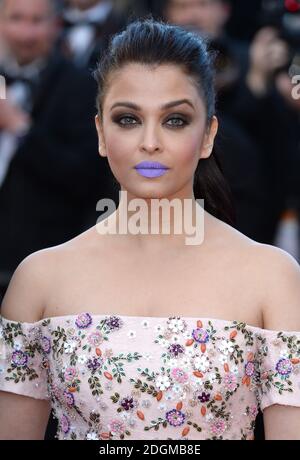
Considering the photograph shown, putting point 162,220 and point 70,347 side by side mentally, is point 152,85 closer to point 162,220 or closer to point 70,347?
point 162,220

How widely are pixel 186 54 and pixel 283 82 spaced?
86.6 inches

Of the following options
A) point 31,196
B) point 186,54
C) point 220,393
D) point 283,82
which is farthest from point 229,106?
point 220,393

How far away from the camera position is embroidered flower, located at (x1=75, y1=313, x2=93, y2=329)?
3.29 metres

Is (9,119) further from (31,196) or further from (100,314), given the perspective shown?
(100,314)

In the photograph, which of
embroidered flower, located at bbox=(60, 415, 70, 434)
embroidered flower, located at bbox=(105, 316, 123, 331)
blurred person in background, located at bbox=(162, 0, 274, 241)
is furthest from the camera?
blurred person in background, located at bbox=(162, 0, 274, 241)

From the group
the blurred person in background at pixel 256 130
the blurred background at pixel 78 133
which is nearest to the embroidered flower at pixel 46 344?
the blurred background at pixel 78 133

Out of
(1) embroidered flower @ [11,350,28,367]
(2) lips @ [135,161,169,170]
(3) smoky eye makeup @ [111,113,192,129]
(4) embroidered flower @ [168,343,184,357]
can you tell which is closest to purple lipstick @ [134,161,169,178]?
(2) lips @ [135,161,169,170]

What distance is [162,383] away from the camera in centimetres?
318

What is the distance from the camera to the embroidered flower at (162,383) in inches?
125

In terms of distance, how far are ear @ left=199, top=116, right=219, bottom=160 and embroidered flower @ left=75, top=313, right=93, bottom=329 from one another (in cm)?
60

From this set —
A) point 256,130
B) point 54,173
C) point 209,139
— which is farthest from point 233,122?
point 209,139

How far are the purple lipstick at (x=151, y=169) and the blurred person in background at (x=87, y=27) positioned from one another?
237 cm

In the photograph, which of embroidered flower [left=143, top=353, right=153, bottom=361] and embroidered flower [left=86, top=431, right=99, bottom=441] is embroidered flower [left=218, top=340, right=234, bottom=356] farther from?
embroidered flower [left=86, top=431, right=99, bottom=441]

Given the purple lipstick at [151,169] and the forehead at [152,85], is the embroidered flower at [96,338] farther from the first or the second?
the forehead at [152,85]
